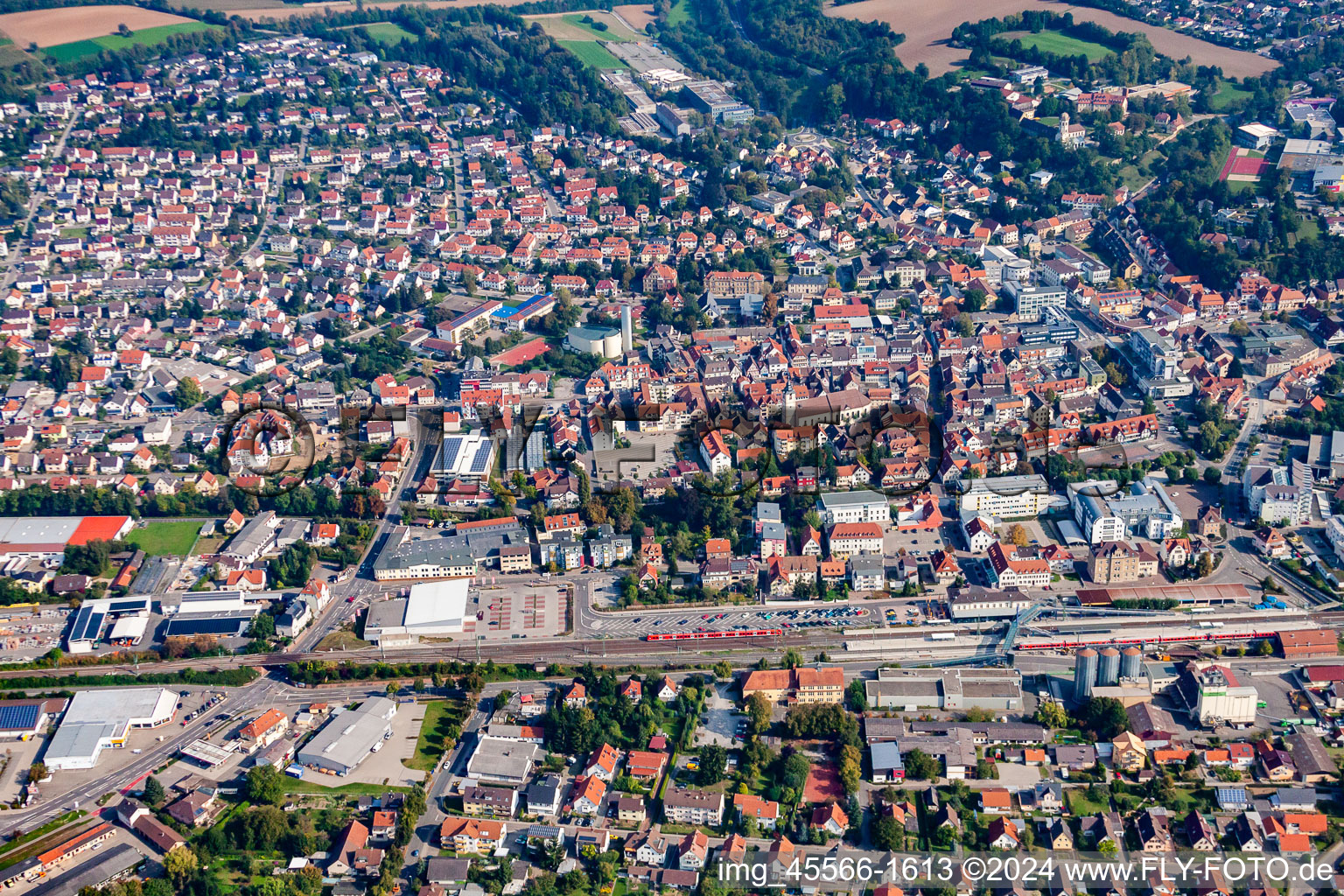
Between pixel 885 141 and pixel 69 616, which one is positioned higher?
pixel 885 141

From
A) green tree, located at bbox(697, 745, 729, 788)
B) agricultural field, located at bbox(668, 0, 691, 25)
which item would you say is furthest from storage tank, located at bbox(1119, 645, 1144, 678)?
agricultural field, located at bbox(668, 0, 691, 25)

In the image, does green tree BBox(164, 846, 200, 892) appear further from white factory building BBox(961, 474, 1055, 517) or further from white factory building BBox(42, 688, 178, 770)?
white factory building BBox(961, 474, 1055, 517)

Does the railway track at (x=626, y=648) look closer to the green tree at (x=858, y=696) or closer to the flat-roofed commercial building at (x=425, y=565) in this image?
the green tree at (x=858, y=696)

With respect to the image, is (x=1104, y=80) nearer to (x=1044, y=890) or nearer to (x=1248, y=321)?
(x=1248, y=321)

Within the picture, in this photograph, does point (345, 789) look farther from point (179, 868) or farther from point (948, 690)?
point (948, 690)

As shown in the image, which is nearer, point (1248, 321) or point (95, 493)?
point (95, 493)

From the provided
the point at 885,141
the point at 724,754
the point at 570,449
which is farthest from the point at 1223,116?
the point at 724,754

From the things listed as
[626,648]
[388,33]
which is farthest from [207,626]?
[388,33]
